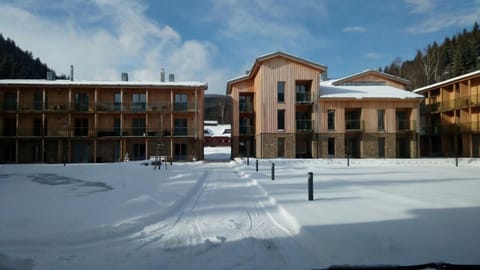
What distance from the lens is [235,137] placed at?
35.2 m

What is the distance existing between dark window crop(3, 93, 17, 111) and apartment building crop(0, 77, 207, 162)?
0.09 m

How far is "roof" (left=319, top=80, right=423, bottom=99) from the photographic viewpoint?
31.7 metres

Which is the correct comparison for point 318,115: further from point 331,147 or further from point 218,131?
point 218,131

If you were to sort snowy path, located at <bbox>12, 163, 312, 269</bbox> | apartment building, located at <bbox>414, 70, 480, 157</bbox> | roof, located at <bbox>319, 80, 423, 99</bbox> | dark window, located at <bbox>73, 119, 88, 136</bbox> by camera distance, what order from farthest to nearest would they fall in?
apartment building, located at <bbox>414, 70, 480, 157</bbox> < dark window, located at <bbox>73, 119, 88, 136</bbox> < roof, located at <bbox>319, 80, 423, 99</bbox> < snowy path, located at <bbox>12, 163, 312, 269</bbox>

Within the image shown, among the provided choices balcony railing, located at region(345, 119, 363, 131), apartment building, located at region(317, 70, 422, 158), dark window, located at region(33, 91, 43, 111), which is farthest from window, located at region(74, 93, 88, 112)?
balcony railing, located at region(345, 119, 363, 131)

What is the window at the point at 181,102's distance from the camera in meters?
33.5

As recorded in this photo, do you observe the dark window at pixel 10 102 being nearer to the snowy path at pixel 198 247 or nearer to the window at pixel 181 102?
the window at pixel 181 102

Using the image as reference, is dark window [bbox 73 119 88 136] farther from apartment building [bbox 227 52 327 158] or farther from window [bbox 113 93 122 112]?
apartment building [bbox 227 52 327 158]

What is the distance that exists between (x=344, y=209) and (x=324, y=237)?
8.26 feet

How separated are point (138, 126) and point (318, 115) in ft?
66.8

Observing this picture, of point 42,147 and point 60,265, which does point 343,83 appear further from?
point 60,265

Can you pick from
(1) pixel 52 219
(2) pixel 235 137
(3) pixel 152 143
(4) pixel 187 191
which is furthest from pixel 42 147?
(1) pixel 52 219

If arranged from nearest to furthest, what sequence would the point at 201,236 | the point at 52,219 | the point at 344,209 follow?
1. the point at 201,236
2. the point at 52,219
3. the point at 344,209

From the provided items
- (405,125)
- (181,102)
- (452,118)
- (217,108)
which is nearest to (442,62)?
(452,118)
